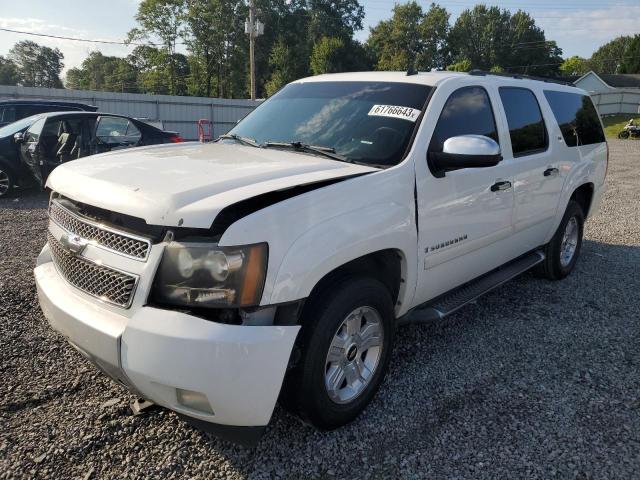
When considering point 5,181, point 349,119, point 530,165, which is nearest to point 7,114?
point 5,181

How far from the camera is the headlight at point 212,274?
6.85ft

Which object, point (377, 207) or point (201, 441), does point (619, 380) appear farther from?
point (201, 441)

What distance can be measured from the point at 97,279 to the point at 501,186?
276 centimetres

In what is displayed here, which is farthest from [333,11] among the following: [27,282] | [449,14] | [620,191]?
[27,282]

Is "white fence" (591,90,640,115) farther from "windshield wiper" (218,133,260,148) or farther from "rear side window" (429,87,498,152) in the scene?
"windshield wiper" (218,133,260,148)

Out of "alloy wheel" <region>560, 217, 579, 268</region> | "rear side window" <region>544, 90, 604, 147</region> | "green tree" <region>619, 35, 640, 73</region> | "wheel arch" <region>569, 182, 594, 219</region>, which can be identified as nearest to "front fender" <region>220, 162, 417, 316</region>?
"rear side window" <region>544, 90, 604, 147</region>

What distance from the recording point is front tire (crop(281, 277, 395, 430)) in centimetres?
238

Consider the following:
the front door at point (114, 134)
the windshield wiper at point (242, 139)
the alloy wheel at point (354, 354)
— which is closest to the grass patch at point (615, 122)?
the front door at point (114, 134)

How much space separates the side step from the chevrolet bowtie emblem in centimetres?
188

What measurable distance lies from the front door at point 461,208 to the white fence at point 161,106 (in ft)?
57.5

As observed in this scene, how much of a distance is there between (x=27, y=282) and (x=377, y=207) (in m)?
3.64

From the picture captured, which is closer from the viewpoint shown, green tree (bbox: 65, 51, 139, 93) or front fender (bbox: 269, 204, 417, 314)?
front fender (bbox: 269, 204, 417, 314)

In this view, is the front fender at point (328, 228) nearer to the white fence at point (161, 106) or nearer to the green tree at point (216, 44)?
the white fence at point (161, 106)

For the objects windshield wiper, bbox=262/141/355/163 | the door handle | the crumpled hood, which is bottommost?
the door handle
